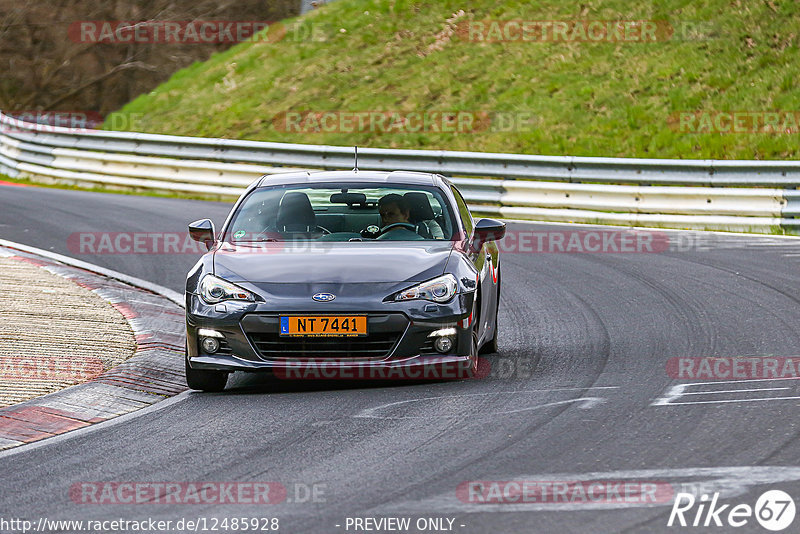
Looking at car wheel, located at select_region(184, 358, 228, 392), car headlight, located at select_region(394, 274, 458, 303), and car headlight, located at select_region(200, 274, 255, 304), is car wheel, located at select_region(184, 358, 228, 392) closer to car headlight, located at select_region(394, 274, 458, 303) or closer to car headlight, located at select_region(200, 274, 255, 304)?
car headlight, located at select_region(200, 274, 255, 304)

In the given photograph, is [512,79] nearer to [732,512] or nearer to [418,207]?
[418,207]

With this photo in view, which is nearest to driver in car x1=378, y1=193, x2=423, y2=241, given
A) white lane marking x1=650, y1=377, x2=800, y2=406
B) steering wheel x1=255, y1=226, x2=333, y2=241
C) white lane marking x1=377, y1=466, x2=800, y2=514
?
steering wheel x1=255, y1=226, x2=333, y2=241

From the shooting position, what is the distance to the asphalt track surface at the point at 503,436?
542 centimetres

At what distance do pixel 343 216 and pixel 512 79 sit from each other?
60.1ft

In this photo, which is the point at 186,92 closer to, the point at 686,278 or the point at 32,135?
the point at 32,135

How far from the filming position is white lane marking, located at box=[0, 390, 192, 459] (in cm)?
676

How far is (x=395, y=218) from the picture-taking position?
9.30m

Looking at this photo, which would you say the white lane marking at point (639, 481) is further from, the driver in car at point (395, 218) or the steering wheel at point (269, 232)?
the steering wheel at point (269, 232)

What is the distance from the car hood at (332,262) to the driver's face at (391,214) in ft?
1.46

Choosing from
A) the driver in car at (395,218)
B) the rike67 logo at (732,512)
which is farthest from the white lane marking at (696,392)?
the driver in car at (395,218)

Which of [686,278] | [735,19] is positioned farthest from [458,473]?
[735,19]

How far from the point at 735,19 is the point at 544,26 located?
464cm

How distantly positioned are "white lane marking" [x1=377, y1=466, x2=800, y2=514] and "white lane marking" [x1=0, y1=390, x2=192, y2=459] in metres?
2.37

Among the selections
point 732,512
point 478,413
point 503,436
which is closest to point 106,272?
point 478,413
